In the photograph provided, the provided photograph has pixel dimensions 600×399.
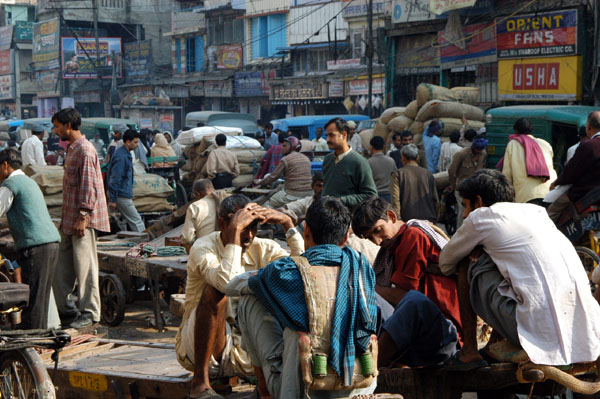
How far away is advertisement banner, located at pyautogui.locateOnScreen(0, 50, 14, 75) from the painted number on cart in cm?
6381

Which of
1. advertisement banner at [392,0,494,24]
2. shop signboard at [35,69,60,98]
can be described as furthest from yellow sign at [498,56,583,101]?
shop signboard at [35,69,60,98]

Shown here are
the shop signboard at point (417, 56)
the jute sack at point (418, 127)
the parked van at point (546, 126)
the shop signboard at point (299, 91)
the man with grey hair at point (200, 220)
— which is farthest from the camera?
the shop signboard at point (299, 91)

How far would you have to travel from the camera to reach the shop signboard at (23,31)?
209ft

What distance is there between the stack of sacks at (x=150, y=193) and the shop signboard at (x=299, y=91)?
2442 cm

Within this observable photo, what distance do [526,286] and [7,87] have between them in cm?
6663

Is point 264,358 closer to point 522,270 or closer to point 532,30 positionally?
point 522,270

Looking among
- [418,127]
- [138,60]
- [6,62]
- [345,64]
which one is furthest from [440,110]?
[6,62]

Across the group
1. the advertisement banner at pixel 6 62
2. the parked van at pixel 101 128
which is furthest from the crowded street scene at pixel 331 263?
the advertisement banner at pixel 6 62

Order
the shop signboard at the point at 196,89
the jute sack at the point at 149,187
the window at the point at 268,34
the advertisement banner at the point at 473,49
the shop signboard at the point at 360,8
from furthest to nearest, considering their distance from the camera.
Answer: the shop signboard at the point at 196,89
the window at the point at 268,34
the shop signboard at the point at 360,8
the advertisement banner at the point at 473,49
the jute sack at the point at 149,187

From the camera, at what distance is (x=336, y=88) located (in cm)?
3550

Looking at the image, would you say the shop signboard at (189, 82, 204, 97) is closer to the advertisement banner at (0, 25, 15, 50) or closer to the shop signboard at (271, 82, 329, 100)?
the shop signboard at (271, 82, 329, 100)

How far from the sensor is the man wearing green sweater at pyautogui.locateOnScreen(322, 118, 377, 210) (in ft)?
23.9

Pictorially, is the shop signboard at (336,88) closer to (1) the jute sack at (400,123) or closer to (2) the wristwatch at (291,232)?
(1) the jute sack at (400,123)

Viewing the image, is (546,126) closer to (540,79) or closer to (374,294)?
(540,79)
